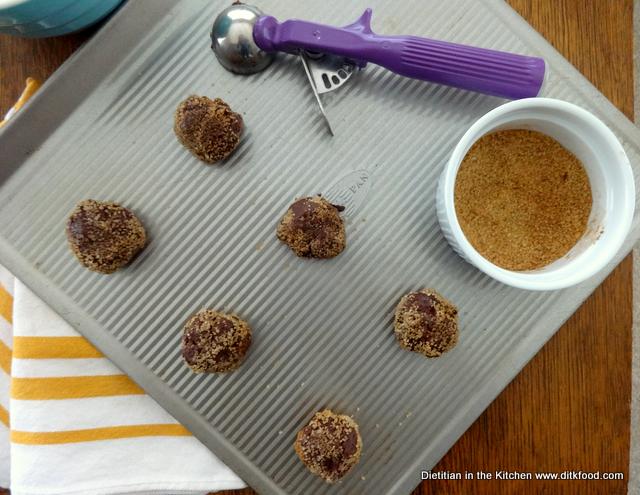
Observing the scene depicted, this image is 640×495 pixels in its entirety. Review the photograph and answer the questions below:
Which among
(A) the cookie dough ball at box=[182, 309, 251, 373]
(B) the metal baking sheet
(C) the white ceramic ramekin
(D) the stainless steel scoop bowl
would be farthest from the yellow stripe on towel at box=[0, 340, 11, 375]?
(C) the white ceramic ramekin

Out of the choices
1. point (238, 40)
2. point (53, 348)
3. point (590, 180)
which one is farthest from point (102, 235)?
point (590, 180)

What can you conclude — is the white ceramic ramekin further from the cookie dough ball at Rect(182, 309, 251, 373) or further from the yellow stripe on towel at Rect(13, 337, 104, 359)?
the yellow stripe on towel at Rect(13, 337, 104, 359)

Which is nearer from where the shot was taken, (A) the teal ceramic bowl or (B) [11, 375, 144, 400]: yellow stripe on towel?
(A) the teal ceramic bowl

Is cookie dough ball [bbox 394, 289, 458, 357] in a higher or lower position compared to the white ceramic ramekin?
lower

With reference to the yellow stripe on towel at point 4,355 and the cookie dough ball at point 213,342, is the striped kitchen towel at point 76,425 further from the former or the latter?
the cookie dough ball at point 213,342

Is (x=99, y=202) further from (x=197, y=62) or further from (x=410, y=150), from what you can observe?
(x=410, y=150)

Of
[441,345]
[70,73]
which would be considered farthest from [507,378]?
[70,73]

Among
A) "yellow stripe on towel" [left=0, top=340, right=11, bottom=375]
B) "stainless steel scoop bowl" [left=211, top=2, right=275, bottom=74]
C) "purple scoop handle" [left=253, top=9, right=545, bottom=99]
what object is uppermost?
"purple scoop handle" [left=253, top=9, right=545, bottom=99]
